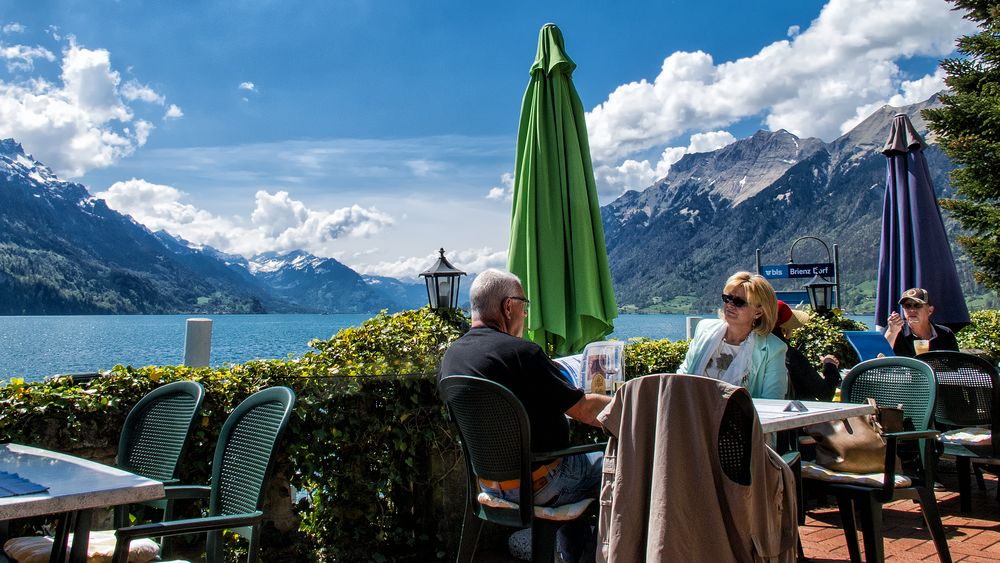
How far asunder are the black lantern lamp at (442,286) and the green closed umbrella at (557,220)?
0.44m

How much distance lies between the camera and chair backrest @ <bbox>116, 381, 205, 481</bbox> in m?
2.51

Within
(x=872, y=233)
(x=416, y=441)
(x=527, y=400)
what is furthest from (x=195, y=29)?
(x=872, y=233)

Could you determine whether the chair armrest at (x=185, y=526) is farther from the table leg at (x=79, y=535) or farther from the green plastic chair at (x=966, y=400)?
the green plastic chair at (x=966, y=400)

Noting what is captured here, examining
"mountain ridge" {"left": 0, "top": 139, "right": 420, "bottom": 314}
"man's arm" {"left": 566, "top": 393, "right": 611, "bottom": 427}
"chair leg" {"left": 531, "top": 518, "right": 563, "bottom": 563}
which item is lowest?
"chair leg" {"left": 531, "top": 518, "right": 563, "bottom": 563}

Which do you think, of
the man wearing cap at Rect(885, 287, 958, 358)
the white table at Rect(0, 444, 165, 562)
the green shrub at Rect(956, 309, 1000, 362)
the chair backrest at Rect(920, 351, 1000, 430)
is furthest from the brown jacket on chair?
the green shrub at Rect(956, 309, 1000, 362)

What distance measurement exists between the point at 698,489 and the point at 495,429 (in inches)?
31.6

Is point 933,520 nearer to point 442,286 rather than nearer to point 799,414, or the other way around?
point 799,414

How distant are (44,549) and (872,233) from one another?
164 m

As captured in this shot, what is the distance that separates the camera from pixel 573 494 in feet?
8.52

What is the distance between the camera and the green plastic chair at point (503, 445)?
2.47 m

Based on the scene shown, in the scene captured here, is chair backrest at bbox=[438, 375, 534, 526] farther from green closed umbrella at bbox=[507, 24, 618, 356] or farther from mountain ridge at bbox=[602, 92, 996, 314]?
mountain ridge at bbox=[602, 92, 996, 314]

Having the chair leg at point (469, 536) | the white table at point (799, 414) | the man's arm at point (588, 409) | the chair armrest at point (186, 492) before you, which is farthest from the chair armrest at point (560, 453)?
the chair armrest at point (186, 492)

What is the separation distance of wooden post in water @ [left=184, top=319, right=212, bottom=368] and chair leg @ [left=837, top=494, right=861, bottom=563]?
3341mm

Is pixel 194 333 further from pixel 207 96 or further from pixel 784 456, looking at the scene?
→ pixel 207 96
